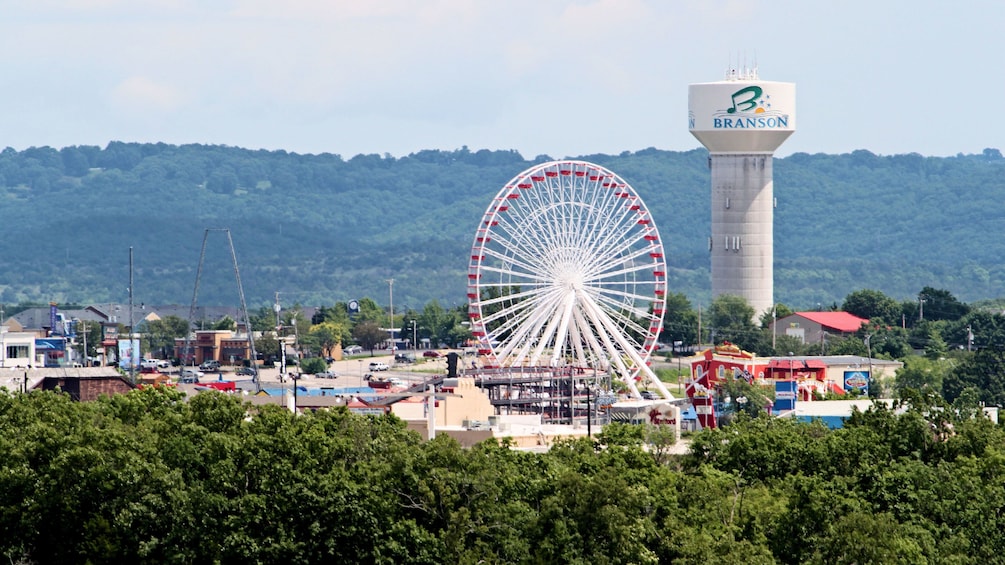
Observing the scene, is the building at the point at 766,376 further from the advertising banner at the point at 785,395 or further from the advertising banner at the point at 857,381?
the advertising banner at the point at 785,395

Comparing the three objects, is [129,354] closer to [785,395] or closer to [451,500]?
[785,395]

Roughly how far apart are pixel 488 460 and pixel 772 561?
34.9ft

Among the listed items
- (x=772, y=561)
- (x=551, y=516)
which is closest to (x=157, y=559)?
(x=551, y=516)

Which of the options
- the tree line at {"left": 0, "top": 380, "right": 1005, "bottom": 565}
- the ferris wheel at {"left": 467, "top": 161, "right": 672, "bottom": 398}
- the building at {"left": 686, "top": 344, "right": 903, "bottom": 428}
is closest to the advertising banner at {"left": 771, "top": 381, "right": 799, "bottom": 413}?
the building at {"left": 686, "top": 344, "right": 903, "bottom": 428}

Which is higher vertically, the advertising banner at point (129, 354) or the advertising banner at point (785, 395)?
the advertising banner at point (129, 354)

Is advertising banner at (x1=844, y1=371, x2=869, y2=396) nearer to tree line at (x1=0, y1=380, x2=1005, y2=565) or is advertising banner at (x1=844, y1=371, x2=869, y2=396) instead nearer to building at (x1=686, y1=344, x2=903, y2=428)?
building at (x1=686, y1=344, x2=903, y2=428)

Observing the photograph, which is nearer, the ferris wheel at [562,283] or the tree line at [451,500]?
the tree line at [451,500]

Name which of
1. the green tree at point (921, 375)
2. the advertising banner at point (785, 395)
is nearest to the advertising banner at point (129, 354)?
the green tree at point (921, 375)

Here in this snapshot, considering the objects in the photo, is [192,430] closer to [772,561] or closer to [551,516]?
[551,516]

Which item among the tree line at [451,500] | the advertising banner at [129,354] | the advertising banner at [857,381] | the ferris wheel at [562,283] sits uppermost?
the ferris wheel at [562,283]

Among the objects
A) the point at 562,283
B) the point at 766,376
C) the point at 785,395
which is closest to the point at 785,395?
the point at 785,395

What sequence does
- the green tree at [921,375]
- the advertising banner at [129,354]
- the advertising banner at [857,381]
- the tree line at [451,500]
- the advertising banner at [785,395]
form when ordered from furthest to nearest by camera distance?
the advertising banner at [129,354] < the green tree at [921,375] < the advertising banner at [857,381] < the advertising banner at [785,395] < the tree line at [451,500]

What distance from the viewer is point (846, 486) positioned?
70688 mm

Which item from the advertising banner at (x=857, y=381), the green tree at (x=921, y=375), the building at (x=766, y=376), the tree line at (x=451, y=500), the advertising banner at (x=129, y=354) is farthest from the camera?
the advertising banner at (x=129, y=354)
